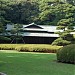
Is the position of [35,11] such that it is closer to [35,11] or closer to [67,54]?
[35,11]

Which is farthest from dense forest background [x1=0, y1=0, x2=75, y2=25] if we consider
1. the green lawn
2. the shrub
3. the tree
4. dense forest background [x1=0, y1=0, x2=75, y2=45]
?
the green lawn

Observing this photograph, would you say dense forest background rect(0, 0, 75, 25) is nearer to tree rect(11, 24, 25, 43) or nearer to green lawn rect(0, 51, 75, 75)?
tree rect(11, 24, 25, 43)

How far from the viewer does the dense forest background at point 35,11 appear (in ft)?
165

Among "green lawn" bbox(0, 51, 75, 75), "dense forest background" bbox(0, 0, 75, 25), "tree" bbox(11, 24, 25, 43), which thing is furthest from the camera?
"dense forest background" bbox(0, 0, 75, 25)

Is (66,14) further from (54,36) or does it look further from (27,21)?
(27,21)

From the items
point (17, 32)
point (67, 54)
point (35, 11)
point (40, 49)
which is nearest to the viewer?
point (67, 54)

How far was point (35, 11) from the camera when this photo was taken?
5884cm

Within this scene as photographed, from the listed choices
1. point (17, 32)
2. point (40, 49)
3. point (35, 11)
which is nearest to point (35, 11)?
point (35, 11)

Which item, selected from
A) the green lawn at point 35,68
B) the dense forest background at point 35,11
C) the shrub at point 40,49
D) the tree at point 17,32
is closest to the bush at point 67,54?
the green lawn at point 35,68

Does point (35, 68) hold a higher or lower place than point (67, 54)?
lower

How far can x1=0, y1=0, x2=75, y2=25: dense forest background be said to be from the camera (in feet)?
165

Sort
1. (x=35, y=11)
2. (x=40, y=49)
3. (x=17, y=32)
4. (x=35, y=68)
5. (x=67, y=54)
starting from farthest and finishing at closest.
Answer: (x=35, y=11) < (x=17, y=32) < (x=40, y=49) < (x=67, y=54) < (x=35, y=68)

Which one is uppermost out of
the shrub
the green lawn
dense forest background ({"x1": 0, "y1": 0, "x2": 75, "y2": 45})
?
dense forest background ({"x1": 0, "y1": 0, "x2": 75, "y2": 45})

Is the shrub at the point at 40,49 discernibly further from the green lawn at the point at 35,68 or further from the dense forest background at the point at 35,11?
the green lawn at the point at 35,68
